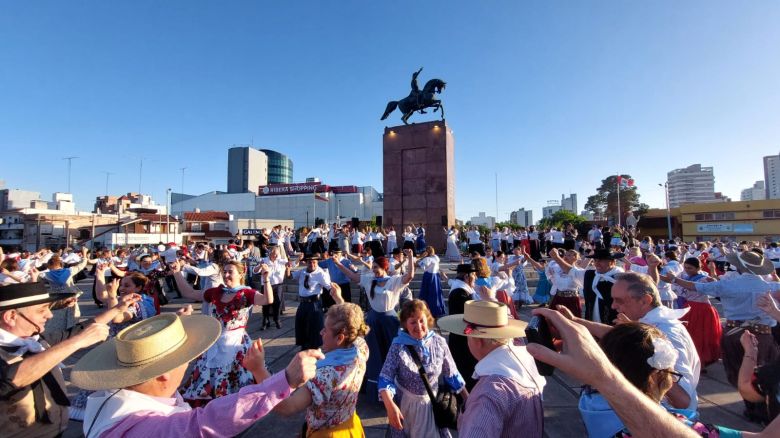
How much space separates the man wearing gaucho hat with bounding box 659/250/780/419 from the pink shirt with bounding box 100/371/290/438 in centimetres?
545

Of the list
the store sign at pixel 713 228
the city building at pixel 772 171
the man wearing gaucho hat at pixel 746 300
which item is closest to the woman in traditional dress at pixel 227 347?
the man wearing gaucho hat at pixel 746 300

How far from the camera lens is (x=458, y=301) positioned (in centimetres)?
508

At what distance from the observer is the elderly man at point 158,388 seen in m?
1.43

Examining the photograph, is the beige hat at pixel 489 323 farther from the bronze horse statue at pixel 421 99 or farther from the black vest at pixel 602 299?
the bronze horse statue at pixel 421 99

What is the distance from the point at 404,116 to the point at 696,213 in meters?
49.0

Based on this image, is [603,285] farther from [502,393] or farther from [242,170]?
[242,170]

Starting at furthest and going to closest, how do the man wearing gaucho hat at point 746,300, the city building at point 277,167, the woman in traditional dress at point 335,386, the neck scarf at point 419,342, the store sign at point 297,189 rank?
the city building at point 277,167, the store sign at point 297,189, the man wearing gaucho hat at point 746,300, the neck scarf at point 419,342, the woman in traditional dress at point 335,386

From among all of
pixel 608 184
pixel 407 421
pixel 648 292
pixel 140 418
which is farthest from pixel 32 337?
pixel 608 184

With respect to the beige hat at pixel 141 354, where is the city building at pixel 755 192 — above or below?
above

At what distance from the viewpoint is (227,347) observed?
3.65 meters

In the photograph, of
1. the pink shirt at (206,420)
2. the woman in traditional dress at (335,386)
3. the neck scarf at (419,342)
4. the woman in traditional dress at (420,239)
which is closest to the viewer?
the pink shirt at (206,420)

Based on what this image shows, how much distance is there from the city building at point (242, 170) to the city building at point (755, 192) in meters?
183

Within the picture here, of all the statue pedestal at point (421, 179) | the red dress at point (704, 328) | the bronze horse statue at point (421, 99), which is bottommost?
the red dress at point (704, 328)

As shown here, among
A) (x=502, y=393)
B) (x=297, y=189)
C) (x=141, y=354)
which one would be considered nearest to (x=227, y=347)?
(x=141, y=354)
